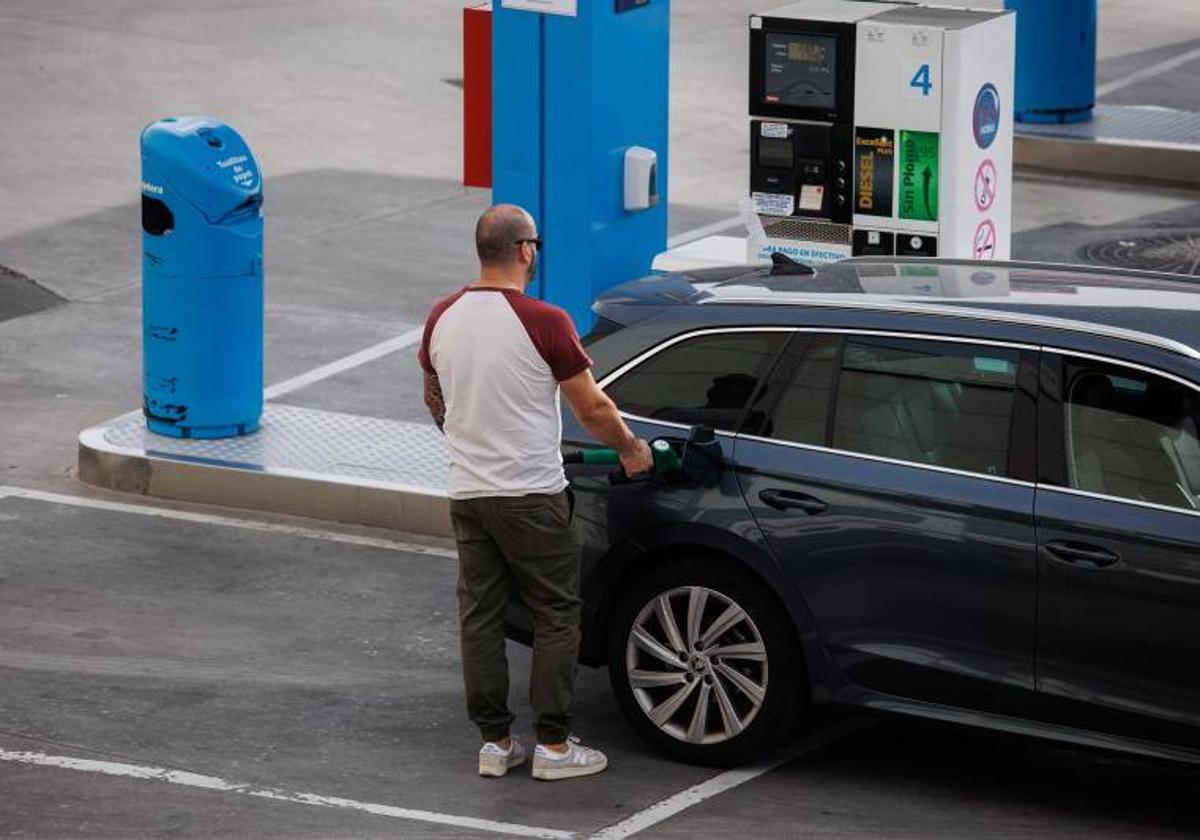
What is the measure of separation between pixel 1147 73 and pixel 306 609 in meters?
13.9

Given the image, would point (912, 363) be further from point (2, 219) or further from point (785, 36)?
point (2, 219)

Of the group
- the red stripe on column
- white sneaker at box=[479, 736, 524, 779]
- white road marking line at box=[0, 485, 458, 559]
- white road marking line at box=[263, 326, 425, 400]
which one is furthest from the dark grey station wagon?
white road marking line at box=[263, 326, 425, 400]

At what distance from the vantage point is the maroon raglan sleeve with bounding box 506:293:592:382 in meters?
7.76

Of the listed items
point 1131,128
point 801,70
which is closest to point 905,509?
point 801,70

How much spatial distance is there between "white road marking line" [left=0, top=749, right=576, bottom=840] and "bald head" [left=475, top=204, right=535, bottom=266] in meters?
1.71

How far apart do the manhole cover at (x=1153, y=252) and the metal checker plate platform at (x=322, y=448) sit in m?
5.53

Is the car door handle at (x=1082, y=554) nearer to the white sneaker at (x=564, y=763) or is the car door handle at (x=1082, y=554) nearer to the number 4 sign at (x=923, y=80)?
the white sneaker at (x=564, y=763)

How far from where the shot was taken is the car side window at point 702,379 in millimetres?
8117

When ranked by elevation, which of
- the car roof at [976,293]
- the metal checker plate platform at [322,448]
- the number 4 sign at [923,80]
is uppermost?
the number 4 sign at [923,80]

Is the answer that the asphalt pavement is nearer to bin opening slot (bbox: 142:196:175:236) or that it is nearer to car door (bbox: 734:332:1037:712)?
car door (bbox: 734:332:1037:712)

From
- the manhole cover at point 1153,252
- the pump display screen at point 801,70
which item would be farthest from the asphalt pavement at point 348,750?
the manhole cover at point 1153,252

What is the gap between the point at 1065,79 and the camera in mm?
19047

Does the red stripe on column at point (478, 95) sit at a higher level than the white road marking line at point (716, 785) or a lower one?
higher

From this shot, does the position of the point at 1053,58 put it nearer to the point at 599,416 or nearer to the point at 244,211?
the point at 244,211
